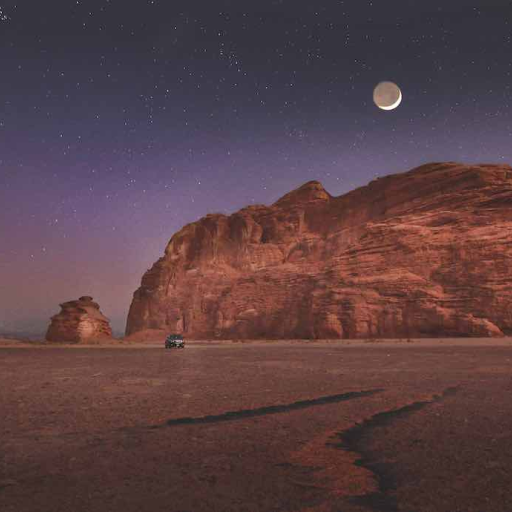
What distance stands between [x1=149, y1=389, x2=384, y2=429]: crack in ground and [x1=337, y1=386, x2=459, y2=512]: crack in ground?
4.00ft

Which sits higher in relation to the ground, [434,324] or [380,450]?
[434,324]

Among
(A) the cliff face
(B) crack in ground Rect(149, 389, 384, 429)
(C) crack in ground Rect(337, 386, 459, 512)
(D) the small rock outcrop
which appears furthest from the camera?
(D) the small rock outcrop

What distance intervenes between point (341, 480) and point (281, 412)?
10.0 ft

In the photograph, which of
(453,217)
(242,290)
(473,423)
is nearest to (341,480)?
(473,423)

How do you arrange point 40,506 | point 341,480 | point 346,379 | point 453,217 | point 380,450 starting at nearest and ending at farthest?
1. point 40,506
2. point 341,480
3. point 380,450
4. point 346,379
5. point 453,217

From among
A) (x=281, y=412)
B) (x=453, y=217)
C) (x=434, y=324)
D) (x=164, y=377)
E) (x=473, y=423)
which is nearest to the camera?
(x=473, y=423)

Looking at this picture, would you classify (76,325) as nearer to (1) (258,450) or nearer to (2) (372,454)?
(1) (258,450)

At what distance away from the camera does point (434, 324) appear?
150 feet

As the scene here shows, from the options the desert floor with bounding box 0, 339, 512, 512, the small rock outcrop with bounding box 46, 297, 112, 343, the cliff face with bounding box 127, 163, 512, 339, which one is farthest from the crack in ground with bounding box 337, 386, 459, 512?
the small rock outcrop with bounding box 46, 297, 112, 343

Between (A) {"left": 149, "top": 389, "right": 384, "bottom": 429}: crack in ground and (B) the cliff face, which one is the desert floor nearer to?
(A) {"left": 149, "top": 389, "right": 384, "bottom": 429}: crack in ground

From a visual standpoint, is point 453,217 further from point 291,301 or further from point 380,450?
point 380,450

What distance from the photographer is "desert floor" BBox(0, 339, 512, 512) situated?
3.18m

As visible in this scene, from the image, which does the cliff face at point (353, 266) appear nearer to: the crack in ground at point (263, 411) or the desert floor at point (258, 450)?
the crack in ground at point (263, 411)

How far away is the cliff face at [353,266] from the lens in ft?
153
